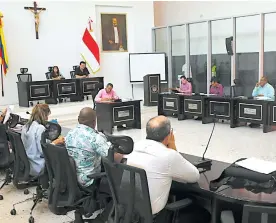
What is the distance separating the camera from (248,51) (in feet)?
37.1

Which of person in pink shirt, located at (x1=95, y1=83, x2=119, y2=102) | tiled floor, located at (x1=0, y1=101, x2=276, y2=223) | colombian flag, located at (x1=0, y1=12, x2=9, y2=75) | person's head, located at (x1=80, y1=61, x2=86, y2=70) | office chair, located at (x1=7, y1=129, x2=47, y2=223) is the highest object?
colombian flag, located at (x1=0, y1=12, x2=9, y2=75)

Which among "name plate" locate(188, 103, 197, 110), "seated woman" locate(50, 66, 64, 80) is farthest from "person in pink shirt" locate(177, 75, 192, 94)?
"seated woman" locate(50, 66, 64, 80)

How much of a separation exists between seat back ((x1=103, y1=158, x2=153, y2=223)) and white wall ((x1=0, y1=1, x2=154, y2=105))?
9.65 meters

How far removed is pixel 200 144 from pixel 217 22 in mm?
6609

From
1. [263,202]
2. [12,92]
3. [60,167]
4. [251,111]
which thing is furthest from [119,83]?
[263,202]

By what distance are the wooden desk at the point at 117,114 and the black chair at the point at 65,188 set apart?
4.62 metres

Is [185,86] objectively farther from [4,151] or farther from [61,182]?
[61,182]

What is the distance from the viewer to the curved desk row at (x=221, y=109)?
24.7ft

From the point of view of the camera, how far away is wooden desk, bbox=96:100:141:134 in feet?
25.7

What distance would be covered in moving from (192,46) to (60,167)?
10788mm

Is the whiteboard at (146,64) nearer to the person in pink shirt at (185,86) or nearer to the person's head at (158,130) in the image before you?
the person in pink shirt at (185,86)

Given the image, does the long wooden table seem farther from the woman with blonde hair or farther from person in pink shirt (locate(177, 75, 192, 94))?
the woman with blonde hair

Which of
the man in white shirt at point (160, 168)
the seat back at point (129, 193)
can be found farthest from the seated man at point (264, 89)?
the seat back at point (129, 193)

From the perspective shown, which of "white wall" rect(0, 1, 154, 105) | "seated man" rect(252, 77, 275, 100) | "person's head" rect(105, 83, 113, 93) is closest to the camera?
"seated man" rect(252, 77, 275, 100)
